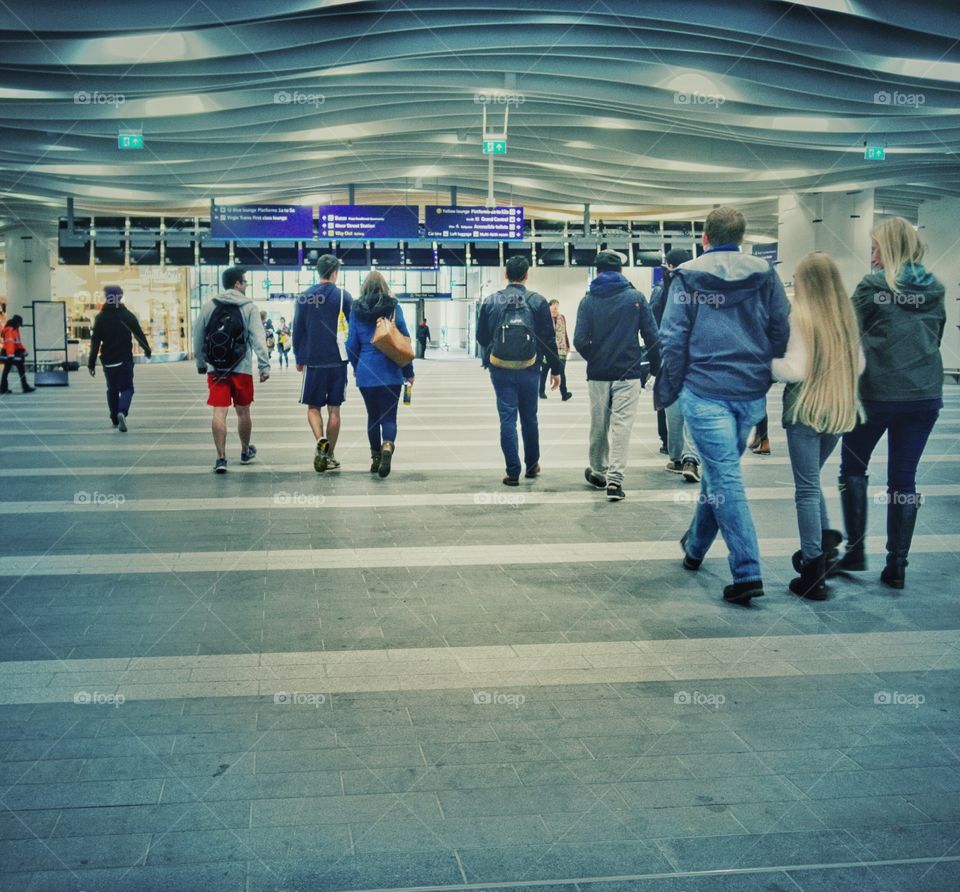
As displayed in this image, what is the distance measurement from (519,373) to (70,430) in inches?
289

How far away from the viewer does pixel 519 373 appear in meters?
8.74

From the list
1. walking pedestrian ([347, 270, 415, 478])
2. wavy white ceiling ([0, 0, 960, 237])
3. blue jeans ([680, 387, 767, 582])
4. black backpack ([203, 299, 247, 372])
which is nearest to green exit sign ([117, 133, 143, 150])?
wavy white ceiling ([0, 0, 960, 237])

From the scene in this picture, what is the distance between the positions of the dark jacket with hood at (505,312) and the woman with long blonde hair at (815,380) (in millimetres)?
3522

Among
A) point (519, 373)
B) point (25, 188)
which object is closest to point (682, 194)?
point (25, 188)

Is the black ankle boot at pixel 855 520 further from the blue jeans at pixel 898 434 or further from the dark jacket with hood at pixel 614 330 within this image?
the dark jacket with hood at pixel 614 330

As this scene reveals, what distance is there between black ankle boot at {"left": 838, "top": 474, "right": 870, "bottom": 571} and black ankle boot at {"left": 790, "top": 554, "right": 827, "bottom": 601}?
2.03 feet

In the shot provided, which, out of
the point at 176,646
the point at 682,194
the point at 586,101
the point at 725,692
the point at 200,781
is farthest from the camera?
the point at 682,194

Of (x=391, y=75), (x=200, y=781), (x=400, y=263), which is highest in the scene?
(x=391, y=75)

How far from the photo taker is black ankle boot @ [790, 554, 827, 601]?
526 cm

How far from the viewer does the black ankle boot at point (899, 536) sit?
547cm

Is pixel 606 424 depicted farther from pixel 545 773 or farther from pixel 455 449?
pixel 545 773

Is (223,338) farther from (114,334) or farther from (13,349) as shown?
(13,349)

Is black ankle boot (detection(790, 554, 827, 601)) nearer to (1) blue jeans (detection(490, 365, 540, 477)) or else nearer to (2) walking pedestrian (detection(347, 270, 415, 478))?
(1) blue jeans (detection(490, 365, 540, 477))

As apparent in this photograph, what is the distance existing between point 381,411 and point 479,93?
448 inches
